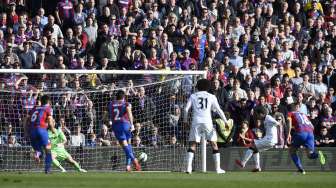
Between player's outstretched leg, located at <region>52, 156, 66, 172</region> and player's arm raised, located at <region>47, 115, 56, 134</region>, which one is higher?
player's arm raised, located at <region>47, 115, 56, 134</region>

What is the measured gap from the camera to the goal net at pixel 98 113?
27484 mm

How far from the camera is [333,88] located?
32.5 m

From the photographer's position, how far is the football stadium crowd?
28.2m

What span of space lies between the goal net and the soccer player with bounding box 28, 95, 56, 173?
44.4 inches

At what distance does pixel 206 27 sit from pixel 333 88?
13.1 ft

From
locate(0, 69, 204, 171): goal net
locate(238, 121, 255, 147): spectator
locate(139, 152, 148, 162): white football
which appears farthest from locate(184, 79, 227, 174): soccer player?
locate(238, 121, 255, 147): spectator

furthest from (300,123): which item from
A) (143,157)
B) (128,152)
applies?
(128,152)

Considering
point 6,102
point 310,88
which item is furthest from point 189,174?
point 310,88

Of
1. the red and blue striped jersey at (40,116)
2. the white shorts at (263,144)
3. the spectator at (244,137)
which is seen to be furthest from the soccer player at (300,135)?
the red and blue striped jersey at (40,116)

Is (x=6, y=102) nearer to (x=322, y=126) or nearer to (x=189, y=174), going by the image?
(x=189, y=174)

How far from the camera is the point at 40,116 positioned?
84.2 ft

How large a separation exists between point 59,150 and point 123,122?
165 cm

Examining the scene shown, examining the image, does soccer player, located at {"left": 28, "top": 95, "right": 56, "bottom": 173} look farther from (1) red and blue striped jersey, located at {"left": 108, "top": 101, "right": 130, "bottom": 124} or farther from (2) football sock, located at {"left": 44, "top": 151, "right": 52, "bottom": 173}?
(1) red and blue striped jersey, located at {"left": 108, "top": 101, "right": 130, "bottom": 124}

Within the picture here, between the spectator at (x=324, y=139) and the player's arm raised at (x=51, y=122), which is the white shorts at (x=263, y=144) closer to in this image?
the spectator at (x=324, y=139)
